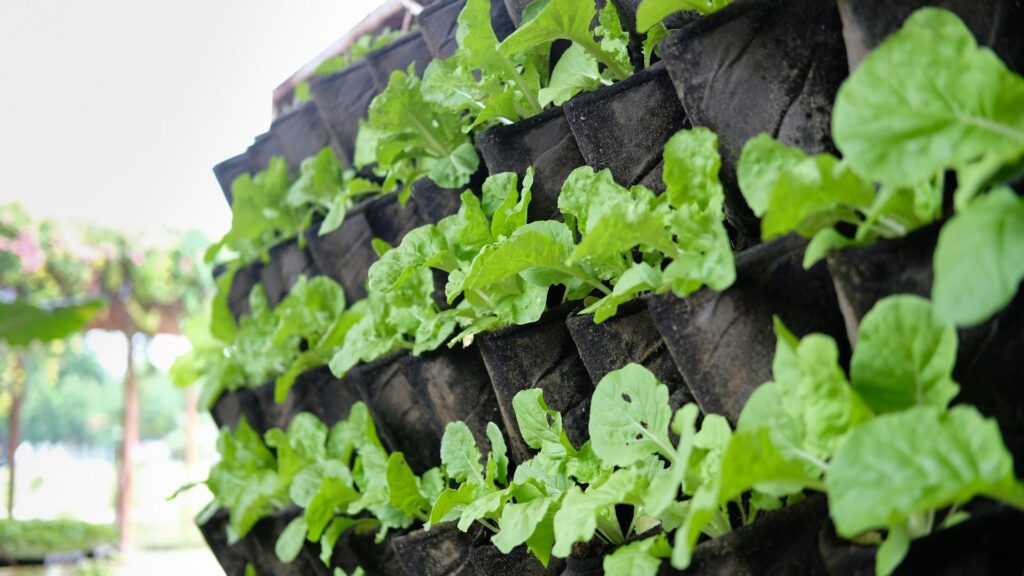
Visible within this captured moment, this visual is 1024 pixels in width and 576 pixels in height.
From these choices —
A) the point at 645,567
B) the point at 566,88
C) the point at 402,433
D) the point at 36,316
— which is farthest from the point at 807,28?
the point at 402,433

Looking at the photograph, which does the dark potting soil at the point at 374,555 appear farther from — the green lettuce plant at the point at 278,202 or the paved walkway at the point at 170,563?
the paved walkway at the point at 170,563

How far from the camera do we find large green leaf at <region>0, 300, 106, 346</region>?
0.44 m

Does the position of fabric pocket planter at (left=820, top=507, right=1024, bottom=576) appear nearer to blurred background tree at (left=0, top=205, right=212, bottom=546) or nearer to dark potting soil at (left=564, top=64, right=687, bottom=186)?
dark potting soil at (left=564, top=64, right=687, bottom=186)

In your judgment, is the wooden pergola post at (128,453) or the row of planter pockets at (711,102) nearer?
the row of planter pockets at (711,102)

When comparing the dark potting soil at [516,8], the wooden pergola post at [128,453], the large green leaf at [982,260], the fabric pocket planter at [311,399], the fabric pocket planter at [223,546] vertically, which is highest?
the dark potting soil at [516,8]

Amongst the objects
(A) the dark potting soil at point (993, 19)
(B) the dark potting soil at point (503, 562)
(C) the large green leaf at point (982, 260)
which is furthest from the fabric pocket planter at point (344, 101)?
(C) the large green leaf at point (982, 260)

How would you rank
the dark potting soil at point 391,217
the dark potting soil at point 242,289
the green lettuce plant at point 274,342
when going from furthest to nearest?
1. the dark potting soil at point 242,289
2. the green lettuce plant at point 274,342
3. the dark potting soil at point 391,217

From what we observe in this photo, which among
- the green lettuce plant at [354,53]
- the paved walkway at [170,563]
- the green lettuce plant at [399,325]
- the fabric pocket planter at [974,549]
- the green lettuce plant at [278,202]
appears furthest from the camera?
the paved walkway at [170,563]

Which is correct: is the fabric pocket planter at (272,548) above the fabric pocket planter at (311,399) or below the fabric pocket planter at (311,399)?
below

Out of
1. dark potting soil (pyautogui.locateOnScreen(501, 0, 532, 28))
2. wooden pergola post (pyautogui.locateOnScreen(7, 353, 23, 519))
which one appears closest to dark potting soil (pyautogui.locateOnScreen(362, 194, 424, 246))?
dark potting soil (pyautogui.locateOnScreen(501, 0, 532, 28))

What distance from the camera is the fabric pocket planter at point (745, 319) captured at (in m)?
0.72

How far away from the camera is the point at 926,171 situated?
1.76 ft

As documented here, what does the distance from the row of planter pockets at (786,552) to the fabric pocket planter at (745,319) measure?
11cm

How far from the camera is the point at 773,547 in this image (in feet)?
2.28
